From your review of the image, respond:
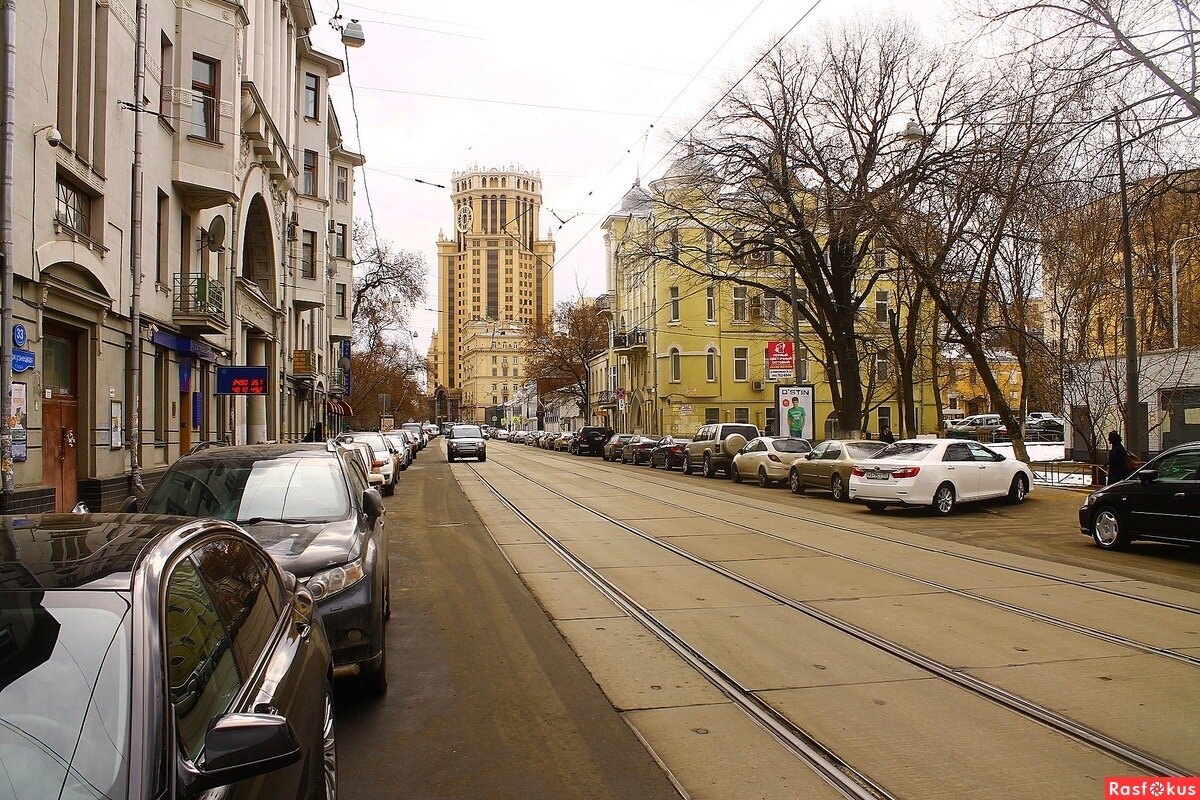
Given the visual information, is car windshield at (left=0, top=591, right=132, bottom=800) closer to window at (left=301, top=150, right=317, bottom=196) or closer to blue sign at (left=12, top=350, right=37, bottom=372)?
blue sign at (left=12, top=350, right=37, bottom=372)

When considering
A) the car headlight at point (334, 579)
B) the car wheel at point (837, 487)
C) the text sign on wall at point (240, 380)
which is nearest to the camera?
the car headlight at point (334, 579)

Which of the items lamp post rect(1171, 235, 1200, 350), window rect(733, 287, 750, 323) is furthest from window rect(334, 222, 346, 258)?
lamp post rect(1171, 235, 1200, 350)

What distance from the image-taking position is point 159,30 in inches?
811

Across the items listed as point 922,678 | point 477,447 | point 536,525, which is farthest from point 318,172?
point 922,678

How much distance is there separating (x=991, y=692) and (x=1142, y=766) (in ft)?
4.38

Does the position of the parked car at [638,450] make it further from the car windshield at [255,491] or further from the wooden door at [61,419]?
the car windshield at [255,491]

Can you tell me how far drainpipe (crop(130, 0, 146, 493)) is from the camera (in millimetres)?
17797

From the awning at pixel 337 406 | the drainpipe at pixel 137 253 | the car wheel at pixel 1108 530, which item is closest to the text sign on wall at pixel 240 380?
the drainpipe at pixel 137 253

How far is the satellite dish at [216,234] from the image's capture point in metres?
25.3

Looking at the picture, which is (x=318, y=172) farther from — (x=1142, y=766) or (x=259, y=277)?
(x=1142, y=766)

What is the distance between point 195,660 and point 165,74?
2222 centimetres

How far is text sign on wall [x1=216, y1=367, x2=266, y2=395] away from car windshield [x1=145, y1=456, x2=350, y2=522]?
60.1 feet

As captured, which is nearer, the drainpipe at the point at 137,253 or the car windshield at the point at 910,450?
the drainpipe at the point at 137,253

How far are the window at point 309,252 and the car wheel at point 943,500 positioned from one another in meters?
32.1
